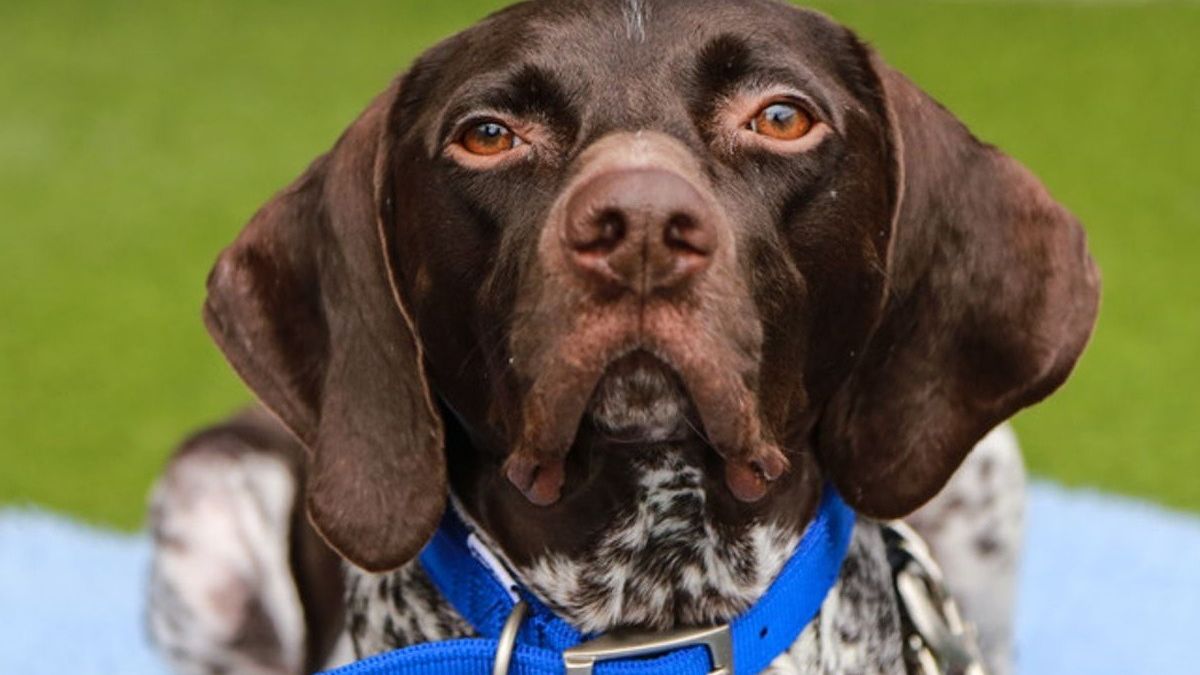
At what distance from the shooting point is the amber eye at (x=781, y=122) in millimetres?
2926

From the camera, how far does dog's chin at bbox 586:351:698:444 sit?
2666 mm

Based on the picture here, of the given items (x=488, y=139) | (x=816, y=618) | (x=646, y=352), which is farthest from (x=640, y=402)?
(x=816, y=618)

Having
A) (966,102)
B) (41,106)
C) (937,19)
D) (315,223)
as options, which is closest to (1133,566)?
(315,223)

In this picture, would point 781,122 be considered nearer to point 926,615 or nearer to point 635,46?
point 635,46

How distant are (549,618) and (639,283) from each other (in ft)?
2.84

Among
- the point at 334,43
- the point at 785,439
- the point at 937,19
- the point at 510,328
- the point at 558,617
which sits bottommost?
the point at 937,19

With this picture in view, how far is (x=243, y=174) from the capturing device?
10.0m

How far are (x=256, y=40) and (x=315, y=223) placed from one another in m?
10.0

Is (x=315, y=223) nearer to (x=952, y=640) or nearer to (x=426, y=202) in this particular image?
(x=426, y=202)

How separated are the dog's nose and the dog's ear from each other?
2.22ft

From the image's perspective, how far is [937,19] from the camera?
12.2 m

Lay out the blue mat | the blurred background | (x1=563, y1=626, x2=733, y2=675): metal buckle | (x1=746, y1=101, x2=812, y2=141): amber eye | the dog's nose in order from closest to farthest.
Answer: the dog's nose → (x1=746, y1=101, x2=812, y2=141): amber eye → (x1=563, y1=626, x2=733, y2=675): metal buckle → the blue mat → the blurred background

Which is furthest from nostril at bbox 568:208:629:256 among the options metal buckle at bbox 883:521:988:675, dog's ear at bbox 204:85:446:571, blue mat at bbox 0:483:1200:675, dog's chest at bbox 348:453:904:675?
blue mat at bbox 0:483:1200:675

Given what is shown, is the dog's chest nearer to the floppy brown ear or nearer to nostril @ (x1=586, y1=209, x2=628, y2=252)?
the floppy brown ear
